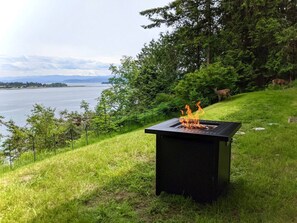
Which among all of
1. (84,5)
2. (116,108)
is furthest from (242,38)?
(84,5)

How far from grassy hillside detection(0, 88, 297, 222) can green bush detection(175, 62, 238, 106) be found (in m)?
4.34

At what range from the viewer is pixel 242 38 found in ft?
33.6

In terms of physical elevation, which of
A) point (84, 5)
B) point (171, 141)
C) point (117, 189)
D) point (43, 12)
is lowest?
point (117, 189)

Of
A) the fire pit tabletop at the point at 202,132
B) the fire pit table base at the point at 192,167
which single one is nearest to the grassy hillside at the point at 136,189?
the fire pit table base at the point at 192,167

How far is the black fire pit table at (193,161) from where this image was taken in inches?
78.6

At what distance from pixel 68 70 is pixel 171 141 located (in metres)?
16.7

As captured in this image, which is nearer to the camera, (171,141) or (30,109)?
(171,141)

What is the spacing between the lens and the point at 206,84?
322 inches

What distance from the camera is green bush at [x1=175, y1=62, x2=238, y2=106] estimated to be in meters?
8.16

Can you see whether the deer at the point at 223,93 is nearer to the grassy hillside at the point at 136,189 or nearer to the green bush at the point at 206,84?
the green bush at the point at 206,84

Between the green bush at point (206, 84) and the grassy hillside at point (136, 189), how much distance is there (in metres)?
4.34

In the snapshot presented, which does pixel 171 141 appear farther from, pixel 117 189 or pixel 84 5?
pixel 84 5

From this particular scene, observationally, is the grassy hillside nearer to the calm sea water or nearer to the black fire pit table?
the black fire pit table

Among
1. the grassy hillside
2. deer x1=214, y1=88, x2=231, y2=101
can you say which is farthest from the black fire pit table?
deer x1=214, y1=88, x2=231, y2=101
